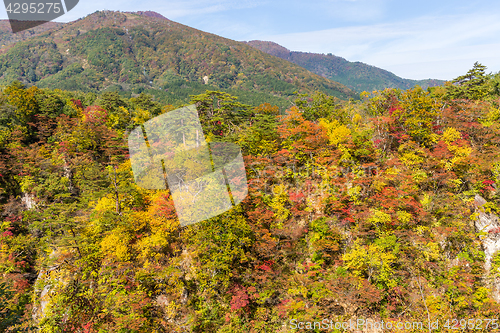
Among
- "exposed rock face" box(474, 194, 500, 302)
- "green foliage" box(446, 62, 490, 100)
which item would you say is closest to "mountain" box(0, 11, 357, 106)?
"green foliage" box(446, 62, 490, 100)

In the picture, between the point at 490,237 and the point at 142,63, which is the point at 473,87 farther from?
the point at 142,63

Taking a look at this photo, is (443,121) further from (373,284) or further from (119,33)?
(119,33)

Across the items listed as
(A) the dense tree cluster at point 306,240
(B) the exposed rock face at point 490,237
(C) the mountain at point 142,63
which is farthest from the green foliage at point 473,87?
(C) the mountain at point 142,63

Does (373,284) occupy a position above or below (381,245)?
below

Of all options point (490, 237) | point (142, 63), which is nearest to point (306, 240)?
point (490, 237)

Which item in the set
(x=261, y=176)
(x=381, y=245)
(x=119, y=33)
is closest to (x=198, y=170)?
(x=261, y=176)

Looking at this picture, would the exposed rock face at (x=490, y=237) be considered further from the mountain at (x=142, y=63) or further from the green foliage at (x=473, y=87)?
the mountain at (x=142, y=63)

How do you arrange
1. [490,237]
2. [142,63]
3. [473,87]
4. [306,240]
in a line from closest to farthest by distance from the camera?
[490,237] → [306,240] → [473,87] → [142,63]
